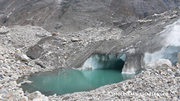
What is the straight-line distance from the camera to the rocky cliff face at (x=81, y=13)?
2812cm

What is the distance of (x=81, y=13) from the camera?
29375 millimetres

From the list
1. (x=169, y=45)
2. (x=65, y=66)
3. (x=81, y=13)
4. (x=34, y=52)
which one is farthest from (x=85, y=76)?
(x=81, y=13)

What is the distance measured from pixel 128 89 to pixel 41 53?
12.7 metres

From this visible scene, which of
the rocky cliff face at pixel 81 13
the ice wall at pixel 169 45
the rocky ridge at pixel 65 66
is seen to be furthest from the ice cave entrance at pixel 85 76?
the rocky cliff face at pixel 81 13

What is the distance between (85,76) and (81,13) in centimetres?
1813

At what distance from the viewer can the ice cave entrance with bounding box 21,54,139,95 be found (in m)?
10.2

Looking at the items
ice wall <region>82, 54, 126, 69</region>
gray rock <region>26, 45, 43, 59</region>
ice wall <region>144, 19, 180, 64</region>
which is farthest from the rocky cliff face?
ice wall <region>144, 19, 180, 64</region>

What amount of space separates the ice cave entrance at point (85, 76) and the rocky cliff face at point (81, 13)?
1224cm

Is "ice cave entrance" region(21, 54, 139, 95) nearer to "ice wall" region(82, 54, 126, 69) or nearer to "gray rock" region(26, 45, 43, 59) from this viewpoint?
"ice wall" region(82, 54, 126, 69)

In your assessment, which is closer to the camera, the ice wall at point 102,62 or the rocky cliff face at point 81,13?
the ice wall at point 102,62

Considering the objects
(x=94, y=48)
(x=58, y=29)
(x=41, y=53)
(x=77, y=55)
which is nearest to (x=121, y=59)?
(x=94, y=48)

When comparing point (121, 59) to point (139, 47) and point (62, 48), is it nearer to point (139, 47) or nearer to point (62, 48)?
point (139, 47)

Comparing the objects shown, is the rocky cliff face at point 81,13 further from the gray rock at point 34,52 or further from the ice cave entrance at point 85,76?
the ice cave entrance at point 85,76

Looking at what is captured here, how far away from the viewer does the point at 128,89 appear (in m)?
6.29
